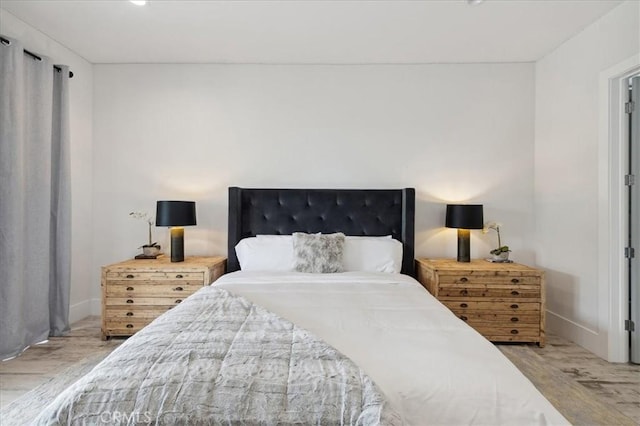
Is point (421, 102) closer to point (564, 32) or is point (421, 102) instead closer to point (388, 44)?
point (388, 44)

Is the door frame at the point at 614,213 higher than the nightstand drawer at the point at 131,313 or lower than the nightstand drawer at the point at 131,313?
higher

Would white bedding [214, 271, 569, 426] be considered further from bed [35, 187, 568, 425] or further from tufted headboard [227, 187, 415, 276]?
tufted headboard [227, 187, 415, 276]

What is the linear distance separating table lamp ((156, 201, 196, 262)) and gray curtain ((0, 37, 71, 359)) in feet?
3.01

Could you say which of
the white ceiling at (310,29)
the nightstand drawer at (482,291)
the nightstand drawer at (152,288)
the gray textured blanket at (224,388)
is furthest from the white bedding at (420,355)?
the white ceiling at (310,29)

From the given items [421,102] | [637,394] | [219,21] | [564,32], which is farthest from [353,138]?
[637,394]

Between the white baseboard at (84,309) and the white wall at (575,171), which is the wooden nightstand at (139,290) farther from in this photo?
the white wall at (575,171)

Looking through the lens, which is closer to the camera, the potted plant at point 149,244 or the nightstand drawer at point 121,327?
the nightstand drawer at point 121,327

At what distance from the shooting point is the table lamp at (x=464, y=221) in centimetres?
328

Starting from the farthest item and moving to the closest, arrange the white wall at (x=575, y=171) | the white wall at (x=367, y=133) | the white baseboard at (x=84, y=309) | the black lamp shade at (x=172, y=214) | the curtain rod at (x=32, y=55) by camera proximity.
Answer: the white wall at (x=367, y=133), the white baseboard at (x=84, y=309), the black lamp shade at (x=172, y=214), the white wall at (x=575, y=171), the curtain rod at (x=32, y=55)

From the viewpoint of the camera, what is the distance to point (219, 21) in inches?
113

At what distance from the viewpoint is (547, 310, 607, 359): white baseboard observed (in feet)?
9.38

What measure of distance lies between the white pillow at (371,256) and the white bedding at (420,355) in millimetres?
759

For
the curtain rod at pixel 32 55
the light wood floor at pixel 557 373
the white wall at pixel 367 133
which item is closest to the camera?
the light wood floor at pixel 557 373

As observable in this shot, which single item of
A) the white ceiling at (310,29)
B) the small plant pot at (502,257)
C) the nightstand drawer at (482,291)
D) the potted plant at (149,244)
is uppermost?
the white ceiling at (310,29)
